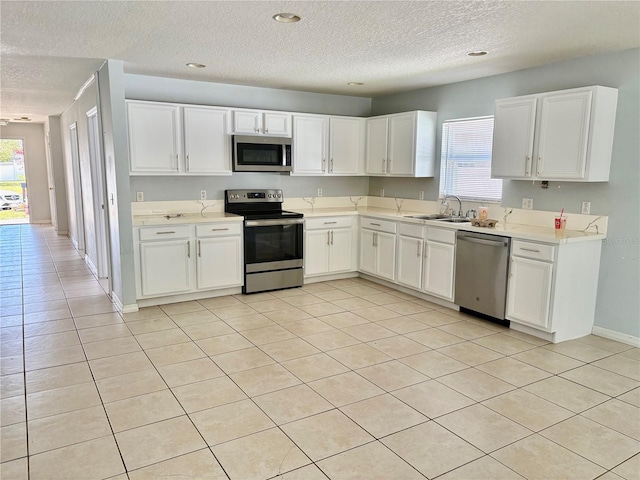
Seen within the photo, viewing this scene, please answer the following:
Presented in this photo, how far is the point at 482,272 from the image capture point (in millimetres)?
4363

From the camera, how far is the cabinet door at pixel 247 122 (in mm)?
5316

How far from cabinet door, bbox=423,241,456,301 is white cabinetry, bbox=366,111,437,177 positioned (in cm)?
114

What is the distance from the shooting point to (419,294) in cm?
526

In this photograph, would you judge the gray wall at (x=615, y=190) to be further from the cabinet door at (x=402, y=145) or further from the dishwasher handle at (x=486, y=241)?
the cabinet door at (x=402, y=145)

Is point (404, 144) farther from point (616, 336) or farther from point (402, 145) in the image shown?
point (616, 336)

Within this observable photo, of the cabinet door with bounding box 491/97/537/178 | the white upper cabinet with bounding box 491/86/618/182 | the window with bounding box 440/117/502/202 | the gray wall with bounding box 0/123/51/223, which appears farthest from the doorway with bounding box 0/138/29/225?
the white upper cabinet with bounding box 491/86/618/182

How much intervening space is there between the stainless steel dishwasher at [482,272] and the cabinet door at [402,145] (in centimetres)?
139

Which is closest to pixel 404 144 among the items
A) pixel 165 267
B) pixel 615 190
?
pixel 615 190

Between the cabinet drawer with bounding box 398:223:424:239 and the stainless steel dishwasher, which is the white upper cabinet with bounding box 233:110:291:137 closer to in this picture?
the cabinet drawer with bounding box 398:223:424:239

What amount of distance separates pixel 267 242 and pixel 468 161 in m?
2.52

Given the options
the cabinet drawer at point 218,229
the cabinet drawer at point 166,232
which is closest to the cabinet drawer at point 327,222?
the cabinet drawer at point 218,229

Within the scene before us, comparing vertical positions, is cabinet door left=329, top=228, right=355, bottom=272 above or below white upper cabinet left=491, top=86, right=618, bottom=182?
below

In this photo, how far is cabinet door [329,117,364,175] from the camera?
6094 millimetres

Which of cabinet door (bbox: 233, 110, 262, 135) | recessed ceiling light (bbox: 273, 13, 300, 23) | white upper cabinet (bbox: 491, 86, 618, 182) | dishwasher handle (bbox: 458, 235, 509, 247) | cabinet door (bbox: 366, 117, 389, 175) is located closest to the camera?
recessed ceiling light (bbox: 273, 13, 300, 23)
